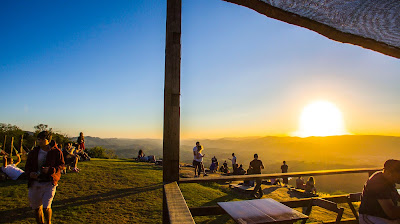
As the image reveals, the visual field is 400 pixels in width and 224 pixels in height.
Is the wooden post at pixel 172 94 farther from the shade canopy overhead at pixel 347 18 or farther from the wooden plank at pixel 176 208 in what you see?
the shade canopy overhead at pixel 347 18

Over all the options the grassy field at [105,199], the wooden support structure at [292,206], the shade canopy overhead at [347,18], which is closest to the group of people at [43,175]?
the grassy field at [105,199]

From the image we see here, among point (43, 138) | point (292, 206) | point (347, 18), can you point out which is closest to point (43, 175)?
point (43, 138)

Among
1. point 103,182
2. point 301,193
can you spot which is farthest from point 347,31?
point 301,193

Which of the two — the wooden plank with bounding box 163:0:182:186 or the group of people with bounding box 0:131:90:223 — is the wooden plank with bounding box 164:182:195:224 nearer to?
the wooden plank with bounding box 163:0:182:186

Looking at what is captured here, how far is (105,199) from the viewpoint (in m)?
7.71

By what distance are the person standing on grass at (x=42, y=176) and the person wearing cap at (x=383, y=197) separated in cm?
500

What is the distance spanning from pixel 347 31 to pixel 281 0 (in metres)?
0.29

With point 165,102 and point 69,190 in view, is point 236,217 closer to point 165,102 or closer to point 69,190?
point 165,102

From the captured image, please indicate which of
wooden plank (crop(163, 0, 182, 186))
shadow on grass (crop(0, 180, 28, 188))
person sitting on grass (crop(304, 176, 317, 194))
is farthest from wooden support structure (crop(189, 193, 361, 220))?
shadow on grass (crop(0, 180, 28, 188))

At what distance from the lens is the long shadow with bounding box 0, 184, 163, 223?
5965 mm

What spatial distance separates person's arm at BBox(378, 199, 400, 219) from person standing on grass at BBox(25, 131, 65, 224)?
16.7 ft

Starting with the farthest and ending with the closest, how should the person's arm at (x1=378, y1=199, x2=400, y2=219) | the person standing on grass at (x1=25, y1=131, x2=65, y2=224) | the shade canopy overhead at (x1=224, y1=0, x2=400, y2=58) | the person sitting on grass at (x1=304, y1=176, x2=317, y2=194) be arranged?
the person sitting on grass at (x1=304, y1=176, x2=317, y2=194), the person standing on grass at (x1=25, y1=131, x2=65, y2=224), the person's arm at (x1=378, y1=199, x2=400, y2=219), the shade canopy overhead at (x1=224, y1=0, x2=400, y2=58)

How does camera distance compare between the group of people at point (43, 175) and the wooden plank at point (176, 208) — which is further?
the group of people at point (43, 175)

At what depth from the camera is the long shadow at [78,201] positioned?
5965 mm
